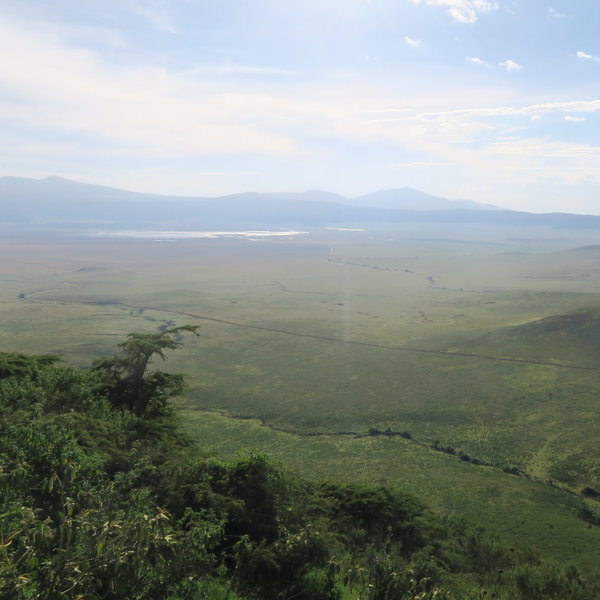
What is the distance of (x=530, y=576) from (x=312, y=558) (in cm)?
913

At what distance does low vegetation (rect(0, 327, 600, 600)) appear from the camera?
8453mm

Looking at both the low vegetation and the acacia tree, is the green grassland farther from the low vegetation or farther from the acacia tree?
the acacia tree

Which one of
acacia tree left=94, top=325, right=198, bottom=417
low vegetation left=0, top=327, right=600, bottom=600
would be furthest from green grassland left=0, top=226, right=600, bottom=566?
acacia tree left=94, top=325, right=198, bottom=417

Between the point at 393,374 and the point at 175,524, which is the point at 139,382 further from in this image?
the point at 393,374

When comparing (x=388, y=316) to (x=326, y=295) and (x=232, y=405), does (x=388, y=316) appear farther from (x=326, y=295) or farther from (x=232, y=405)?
(x=232, y=405)

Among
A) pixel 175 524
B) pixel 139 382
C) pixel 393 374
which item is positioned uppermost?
pixel 139 382

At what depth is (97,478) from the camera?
1294 centimetres

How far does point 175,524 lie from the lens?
42.8ft

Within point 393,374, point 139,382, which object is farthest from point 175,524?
point 393,374

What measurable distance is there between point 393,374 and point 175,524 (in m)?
46.0

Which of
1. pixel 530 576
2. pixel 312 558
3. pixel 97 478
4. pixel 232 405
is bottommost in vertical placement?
pixel 232 405

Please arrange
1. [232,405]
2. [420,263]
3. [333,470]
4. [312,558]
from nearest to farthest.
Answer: [312,558], [333,470], [232,405], [420,263]

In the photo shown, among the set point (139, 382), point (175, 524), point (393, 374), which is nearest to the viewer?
point (175, 524)

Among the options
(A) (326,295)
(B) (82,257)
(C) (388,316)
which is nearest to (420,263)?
(A) (326,295)
